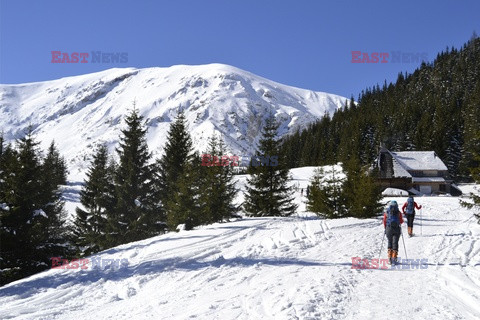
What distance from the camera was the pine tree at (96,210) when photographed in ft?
73.8

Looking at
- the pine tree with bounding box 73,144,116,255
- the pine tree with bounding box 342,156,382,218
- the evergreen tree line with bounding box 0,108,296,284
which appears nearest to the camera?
the evergreen tree line with bounding box 0,108,296,284

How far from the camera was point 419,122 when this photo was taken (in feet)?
266

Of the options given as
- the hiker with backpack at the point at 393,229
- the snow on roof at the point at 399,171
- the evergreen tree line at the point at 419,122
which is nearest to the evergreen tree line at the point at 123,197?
the hiker with backpack at the point at 393,229

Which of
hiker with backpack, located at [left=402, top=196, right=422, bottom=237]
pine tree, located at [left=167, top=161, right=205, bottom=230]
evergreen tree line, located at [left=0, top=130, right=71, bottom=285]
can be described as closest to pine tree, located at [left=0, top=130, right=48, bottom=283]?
evergreen tree line, located at [left=0, top=130, right=71, bottom=285]

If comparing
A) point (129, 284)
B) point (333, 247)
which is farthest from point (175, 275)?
point (333, 247)

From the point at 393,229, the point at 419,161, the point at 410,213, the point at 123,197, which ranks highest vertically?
the point at 419,161

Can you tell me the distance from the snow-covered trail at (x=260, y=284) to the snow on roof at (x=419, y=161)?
48.7 m

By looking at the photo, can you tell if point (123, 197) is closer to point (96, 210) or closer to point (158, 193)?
point (158, 193)

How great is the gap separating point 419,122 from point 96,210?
8036cm

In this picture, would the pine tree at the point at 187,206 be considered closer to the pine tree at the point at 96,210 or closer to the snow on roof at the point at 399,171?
the pine tree at the point at 96,210

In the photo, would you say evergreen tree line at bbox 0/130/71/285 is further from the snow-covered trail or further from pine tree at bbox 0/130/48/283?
the snow-covered trail

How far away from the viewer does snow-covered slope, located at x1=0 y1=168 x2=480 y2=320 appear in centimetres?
643

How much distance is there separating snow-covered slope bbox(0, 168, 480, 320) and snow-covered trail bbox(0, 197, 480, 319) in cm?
2

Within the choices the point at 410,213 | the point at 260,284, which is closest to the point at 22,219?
the point at 260,284
